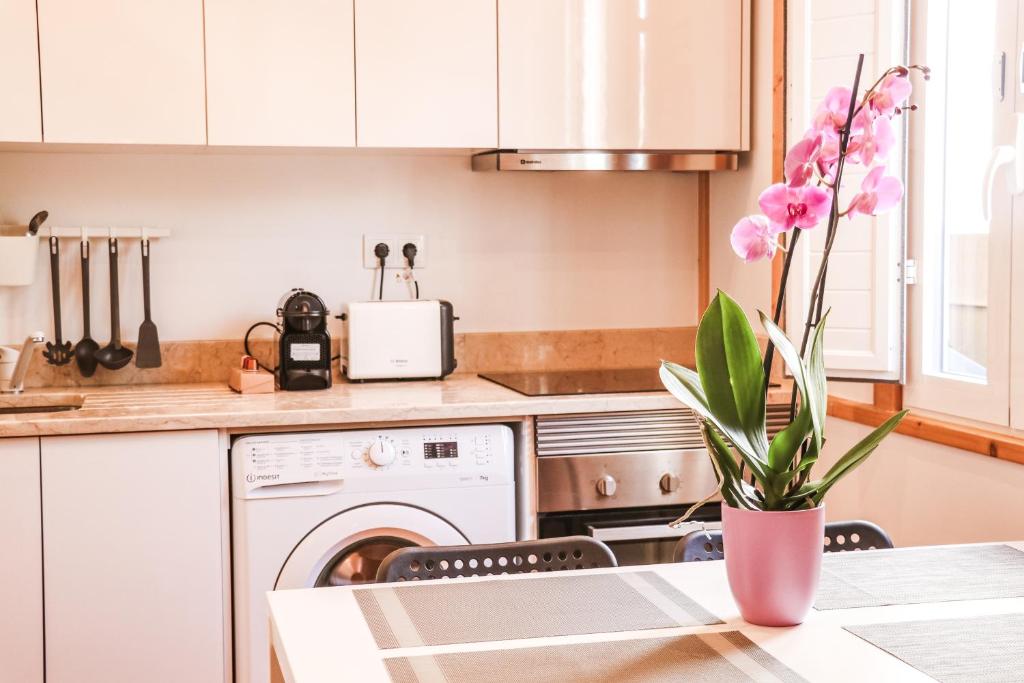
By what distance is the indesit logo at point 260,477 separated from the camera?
8.30 ft

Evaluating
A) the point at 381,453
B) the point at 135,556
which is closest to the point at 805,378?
the point at 381,453

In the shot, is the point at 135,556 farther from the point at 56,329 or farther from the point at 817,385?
the point at 817,385

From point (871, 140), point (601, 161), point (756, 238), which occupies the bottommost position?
point (756, 238)

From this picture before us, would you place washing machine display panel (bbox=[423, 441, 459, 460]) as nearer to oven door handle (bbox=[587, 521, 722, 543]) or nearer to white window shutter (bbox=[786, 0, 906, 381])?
oven door handle (bbox=[587, 521, 722, 543])

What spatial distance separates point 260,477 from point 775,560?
153cm

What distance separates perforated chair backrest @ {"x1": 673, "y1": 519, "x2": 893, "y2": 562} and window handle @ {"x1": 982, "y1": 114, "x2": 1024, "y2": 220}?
78 cm

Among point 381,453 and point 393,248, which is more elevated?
point 393,248

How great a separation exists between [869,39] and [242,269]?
172 cm

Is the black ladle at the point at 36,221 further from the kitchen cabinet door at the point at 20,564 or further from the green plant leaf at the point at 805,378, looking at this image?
the green plant leaf at the point at 805,378

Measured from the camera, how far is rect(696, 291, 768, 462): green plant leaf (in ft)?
4.14

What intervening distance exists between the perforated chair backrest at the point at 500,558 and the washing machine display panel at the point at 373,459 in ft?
3.04

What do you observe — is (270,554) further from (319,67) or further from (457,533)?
(319,67)

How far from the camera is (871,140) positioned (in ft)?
3.92

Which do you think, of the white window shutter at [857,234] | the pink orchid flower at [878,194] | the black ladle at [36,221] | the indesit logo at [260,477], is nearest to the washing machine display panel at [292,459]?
the indesit logo at [260,477]
